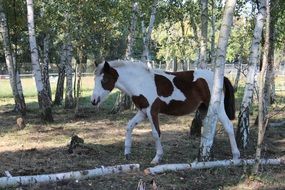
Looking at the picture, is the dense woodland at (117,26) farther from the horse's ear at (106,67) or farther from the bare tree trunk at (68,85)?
the horse's ear at (106,67)

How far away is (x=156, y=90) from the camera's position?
31.7ft

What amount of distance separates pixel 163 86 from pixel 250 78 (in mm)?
2279

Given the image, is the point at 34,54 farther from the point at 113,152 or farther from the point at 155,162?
the point at 155,162

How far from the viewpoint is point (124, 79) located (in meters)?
9.62

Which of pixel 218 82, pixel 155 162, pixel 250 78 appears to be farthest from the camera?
pixel 250 78

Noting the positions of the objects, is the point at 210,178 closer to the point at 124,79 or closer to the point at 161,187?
the point at 161,187

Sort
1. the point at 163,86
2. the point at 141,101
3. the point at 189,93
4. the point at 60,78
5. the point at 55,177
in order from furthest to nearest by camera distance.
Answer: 1. the point at 60,78
2. the point at 189,93
3. the point at 163,86
4. the point at 141,101
5. the point at 55,177

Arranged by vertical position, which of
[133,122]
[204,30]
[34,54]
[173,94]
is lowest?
[133,122]

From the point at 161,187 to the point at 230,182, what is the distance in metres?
1.19

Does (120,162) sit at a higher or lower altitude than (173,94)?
lower

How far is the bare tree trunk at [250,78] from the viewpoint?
10.6m

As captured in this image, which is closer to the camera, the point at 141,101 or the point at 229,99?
the point at 141,101

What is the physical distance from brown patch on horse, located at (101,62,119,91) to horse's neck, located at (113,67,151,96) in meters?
0.08

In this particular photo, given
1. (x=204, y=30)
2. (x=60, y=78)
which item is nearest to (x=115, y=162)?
(x=204, y=30)
